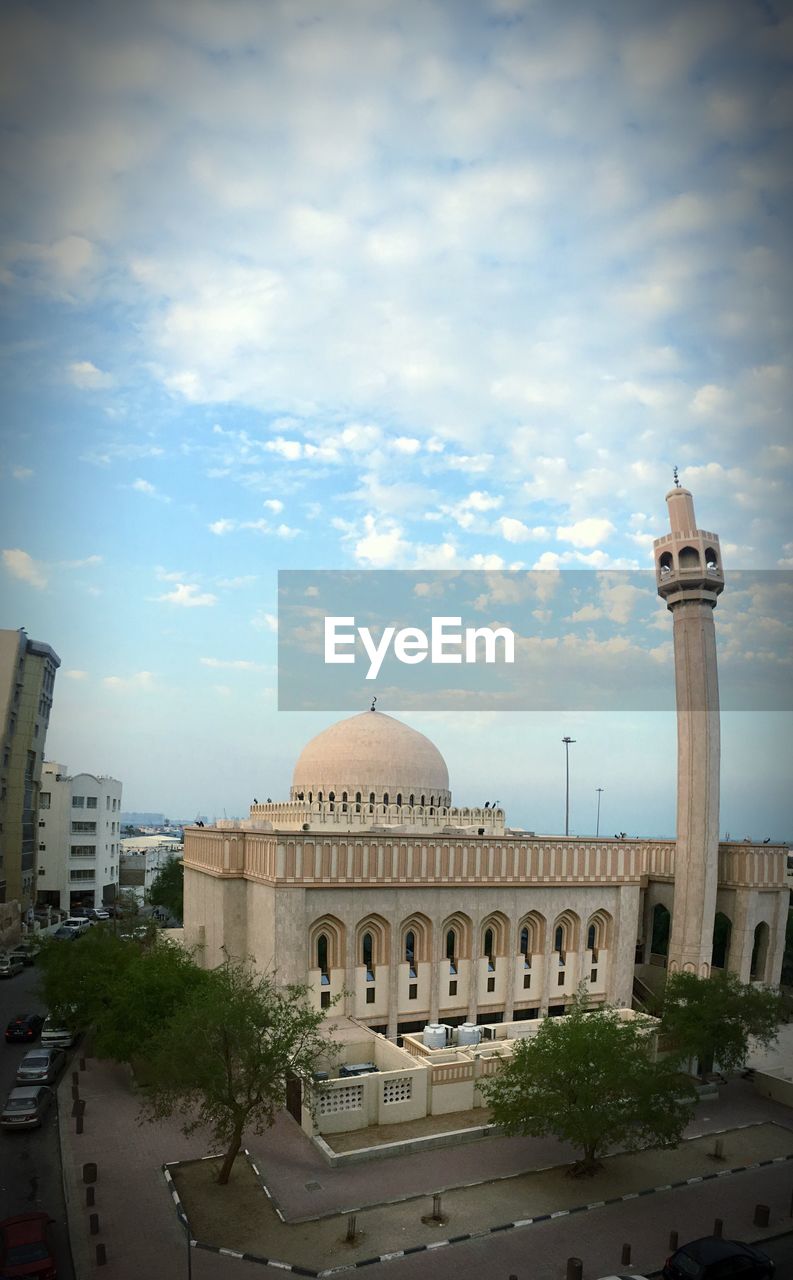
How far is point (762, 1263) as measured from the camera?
53.7 feet

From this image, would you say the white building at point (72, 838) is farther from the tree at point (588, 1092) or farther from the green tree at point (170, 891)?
the tree at point (588, 1092)

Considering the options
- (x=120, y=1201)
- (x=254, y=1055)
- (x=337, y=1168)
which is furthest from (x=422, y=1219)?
(x=120, y=1201)

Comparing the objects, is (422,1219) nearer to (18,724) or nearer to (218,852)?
(218,852)

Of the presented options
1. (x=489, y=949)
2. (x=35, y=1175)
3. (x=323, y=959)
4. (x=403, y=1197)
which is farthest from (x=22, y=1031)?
(x=403, y=1197)

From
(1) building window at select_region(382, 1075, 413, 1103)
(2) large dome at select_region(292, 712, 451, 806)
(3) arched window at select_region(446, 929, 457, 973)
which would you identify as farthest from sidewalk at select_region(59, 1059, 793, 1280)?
(2) large dome at select_region(292, 712, 451, 806)

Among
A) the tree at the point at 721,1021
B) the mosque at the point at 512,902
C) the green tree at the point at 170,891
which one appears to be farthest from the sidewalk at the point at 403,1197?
the green tree at the point at 170,891

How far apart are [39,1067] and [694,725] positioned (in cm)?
2724

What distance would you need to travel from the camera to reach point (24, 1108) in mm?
23641

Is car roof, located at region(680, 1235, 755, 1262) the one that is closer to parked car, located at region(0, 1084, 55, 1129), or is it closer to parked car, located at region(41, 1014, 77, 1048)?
parked car, located at region(0, 1084, 55, 1129)

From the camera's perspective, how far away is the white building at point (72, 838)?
71.8 meters

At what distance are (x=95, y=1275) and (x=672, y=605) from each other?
3050 centimetres

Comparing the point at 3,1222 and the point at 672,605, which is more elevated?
the point at 672,605

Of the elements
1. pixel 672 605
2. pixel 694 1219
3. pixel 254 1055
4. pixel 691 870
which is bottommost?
pixel 694 1219

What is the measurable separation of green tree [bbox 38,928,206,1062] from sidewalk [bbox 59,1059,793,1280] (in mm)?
2232
